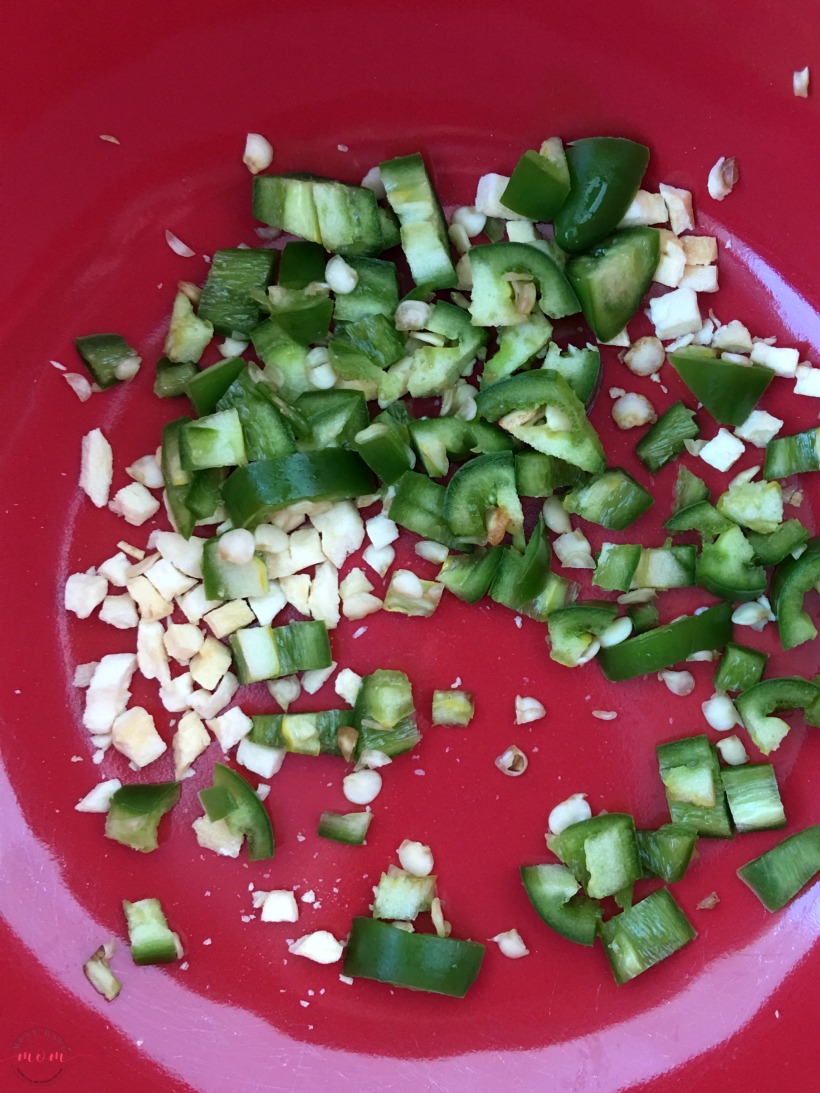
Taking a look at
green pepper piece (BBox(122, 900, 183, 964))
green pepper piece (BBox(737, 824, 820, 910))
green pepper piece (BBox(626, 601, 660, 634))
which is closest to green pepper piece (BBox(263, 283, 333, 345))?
green pepper piece (BBox(626, 601, 660, 634))

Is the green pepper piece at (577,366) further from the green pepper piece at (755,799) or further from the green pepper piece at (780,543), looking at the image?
the green pepper piece at (755,799)

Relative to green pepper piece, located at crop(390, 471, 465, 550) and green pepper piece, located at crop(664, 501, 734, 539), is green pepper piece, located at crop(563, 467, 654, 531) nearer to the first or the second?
green pepper piece, located at crop(664, 501, 734, 539)

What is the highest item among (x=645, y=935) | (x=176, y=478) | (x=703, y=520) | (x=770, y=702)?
(x=176, y=478)

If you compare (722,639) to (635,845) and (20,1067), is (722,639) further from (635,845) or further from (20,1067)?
(20,1067)

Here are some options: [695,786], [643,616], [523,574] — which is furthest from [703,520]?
[695,786]

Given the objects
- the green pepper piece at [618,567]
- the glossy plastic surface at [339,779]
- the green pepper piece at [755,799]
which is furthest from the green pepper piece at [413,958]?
the green pepper piece at [618,567]

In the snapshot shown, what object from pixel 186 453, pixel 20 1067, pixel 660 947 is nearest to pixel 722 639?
pixel 660 947

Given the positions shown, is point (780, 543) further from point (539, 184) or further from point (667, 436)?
point (539, 184)
